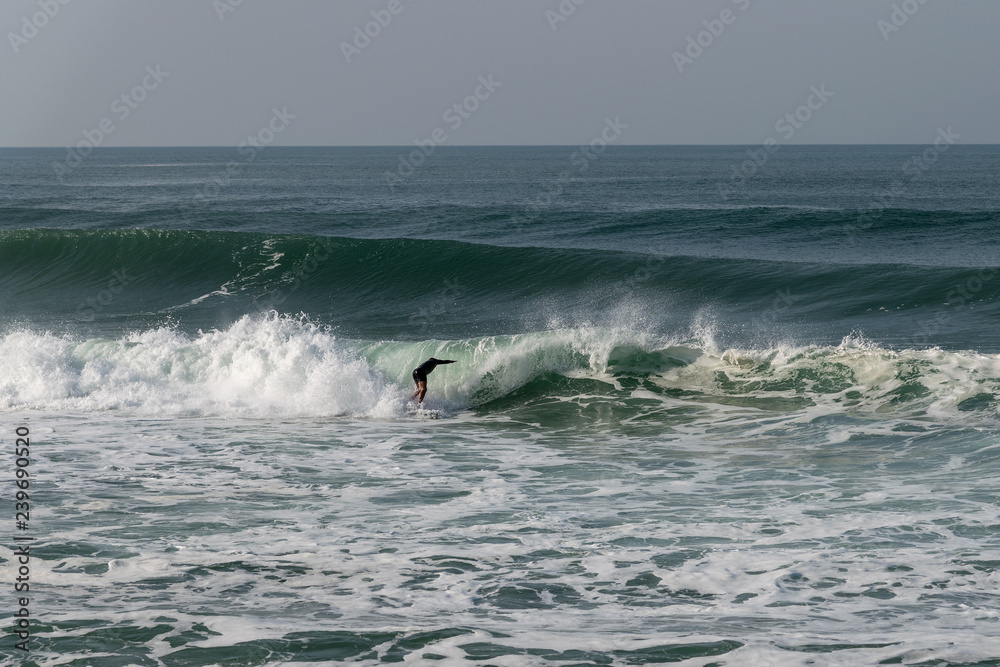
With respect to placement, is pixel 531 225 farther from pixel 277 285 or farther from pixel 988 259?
pixel 988 259

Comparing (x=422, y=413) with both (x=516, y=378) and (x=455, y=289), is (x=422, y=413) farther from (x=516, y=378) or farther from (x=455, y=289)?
(x=455, y=289)

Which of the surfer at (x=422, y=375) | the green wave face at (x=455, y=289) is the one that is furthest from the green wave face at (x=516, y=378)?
the green wave face at (x=455, y=289)

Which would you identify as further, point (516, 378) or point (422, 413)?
point (516, 378)

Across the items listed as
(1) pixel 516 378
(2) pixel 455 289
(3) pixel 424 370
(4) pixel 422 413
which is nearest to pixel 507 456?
(4) pixel 422 413

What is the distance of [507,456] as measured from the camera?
1098 cm

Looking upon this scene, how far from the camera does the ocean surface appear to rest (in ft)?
19.5

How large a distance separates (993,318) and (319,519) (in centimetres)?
1573

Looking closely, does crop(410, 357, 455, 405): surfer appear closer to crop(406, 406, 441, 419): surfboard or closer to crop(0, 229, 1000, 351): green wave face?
crop(406, 406, 441, 419): surfboard

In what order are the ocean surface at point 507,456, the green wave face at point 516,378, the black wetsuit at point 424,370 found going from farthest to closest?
1. the black wetsuit at point 424,370
2. the green wave face at point 516,378
3. the ocean surface at point 507,456

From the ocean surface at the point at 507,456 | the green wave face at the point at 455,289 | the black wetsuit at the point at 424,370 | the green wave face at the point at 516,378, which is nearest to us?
the ocean surface at the point at 507,456

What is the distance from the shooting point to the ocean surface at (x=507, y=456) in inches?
233

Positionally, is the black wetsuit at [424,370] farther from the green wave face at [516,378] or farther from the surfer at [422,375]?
the green wave face at [516,378]

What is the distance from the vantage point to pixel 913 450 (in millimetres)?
10648

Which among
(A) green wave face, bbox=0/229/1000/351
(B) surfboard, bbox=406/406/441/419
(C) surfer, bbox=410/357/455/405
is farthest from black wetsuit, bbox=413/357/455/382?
(A) green wave face, bbox=0/229/1000/351
